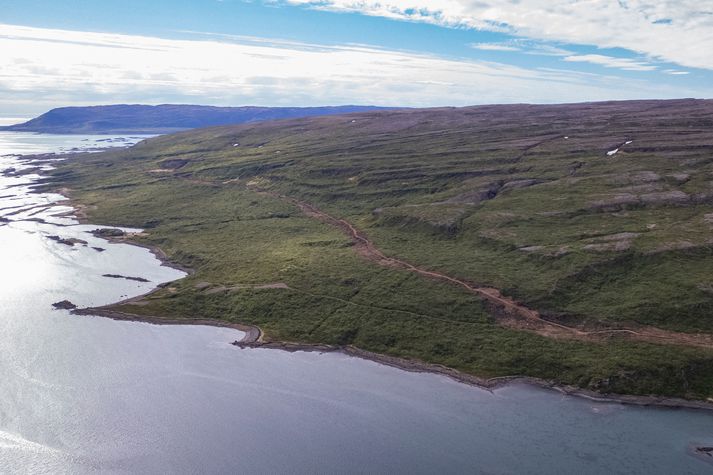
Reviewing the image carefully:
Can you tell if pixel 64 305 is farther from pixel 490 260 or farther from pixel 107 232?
pixel 490 260

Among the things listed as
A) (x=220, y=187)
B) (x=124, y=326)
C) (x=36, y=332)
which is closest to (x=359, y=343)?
(x=124, y=326)

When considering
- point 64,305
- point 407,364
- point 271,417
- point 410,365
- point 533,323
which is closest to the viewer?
point 271,417

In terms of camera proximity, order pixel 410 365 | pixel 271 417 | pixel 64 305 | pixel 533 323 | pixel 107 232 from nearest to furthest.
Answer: pixel 271 417 → pixel 410 365 → pixel 533 323 → pixel 64 305 → pixel 107 232

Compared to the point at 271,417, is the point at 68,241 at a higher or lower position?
higher

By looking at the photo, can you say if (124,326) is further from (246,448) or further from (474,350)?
(474,350)

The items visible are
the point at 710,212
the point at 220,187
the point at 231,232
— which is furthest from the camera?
the point at 220,187

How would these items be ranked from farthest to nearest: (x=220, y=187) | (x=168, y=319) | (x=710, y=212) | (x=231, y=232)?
(x=220, y=187)
(x=231, y=232)
(x=710, y=212)
(x=168, y=319)

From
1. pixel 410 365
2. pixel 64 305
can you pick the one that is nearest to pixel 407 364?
pixel 410 365

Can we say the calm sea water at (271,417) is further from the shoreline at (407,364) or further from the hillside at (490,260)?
the hillside at (490,260)
